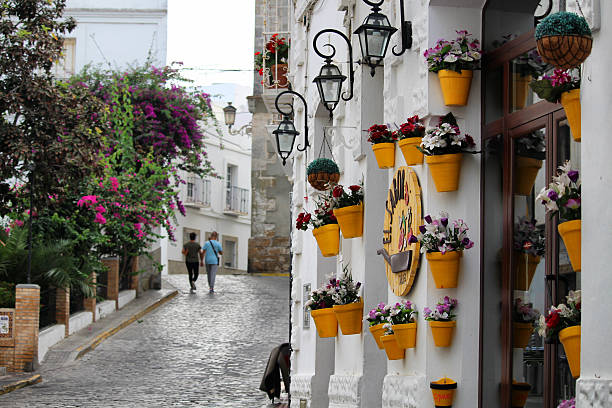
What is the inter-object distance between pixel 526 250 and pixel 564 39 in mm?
2186

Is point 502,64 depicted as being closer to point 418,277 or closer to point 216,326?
point 418,277

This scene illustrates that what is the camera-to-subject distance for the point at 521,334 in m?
6.73

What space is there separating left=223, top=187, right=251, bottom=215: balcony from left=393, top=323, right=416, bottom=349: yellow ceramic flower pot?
38.0 m

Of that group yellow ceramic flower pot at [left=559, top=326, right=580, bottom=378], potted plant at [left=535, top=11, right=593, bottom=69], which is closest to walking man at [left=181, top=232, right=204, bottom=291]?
yellow ceramic flower pot at [left=559, top=326, right=580, bottom=378]

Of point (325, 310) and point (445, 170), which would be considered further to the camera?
point (325, 310)

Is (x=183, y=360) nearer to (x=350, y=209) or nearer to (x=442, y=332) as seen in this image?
(x=350, y=209)

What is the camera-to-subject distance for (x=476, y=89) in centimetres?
734

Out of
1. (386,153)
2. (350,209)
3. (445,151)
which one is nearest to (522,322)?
(445,151)

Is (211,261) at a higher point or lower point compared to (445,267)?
lower

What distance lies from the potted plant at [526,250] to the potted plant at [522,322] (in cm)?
12

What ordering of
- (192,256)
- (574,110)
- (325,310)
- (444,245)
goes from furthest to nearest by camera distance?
(192,256) → (325,310) → (444,245) → (574,110)

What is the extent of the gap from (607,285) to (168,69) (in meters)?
27.2

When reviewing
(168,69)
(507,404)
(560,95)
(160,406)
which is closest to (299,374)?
(160,406)

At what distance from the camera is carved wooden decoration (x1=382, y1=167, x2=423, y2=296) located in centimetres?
761
